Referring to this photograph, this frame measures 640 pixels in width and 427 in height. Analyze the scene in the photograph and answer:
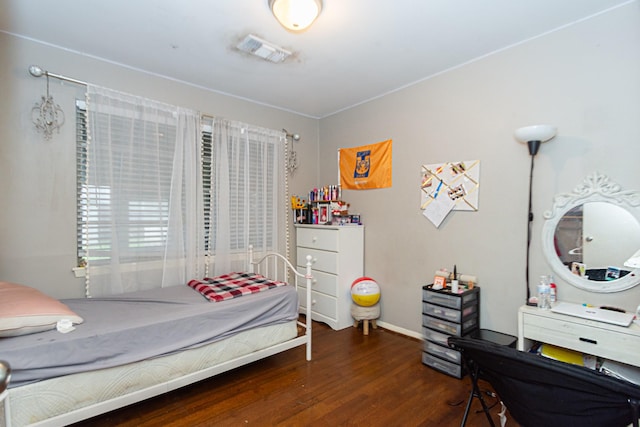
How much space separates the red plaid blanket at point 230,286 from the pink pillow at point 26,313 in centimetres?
86

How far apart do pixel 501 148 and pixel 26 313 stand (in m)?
3.35

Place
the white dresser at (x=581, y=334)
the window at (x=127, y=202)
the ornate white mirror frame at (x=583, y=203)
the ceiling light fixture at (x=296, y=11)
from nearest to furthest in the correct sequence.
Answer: the white dresser at (x=581, y=334) < the ceiling light fixture at (x=296, y=11) < the ornate white mirror frame at (x=583, y=203) < the window at (x=127, y=202)

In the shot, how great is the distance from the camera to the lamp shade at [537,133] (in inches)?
85.8

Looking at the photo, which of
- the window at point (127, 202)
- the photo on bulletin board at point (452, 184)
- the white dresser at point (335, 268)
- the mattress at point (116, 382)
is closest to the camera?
the mattress at point (116, 382)

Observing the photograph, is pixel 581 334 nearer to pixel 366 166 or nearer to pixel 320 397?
pixel 320 397

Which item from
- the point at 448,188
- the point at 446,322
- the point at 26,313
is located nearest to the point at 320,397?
the point at 446,322

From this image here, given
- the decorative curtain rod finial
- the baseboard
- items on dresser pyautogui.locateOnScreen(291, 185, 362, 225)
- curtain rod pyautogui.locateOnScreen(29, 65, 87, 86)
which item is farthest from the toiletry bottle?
the decorative curtain rod finial

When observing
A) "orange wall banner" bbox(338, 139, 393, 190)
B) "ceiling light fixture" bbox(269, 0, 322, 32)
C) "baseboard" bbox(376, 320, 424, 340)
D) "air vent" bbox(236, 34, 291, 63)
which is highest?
"air vent" bbox(236, 34, 291, 63)

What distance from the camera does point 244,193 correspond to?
346cm

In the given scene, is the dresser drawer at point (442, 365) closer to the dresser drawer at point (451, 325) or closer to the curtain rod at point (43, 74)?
the dresser drawer at point (451, 325)

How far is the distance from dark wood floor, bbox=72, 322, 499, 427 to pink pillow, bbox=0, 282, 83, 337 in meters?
0.70

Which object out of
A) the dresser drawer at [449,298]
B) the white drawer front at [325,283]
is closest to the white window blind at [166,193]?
the white drawer front at [325,283]

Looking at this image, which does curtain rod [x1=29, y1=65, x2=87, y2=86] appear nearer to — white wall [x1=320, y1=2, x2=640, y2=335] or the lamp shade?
white wall [x1=320, y1=2, x2=640, y2=335]

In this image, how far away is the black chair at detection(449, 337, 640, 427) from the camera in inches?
44.3
